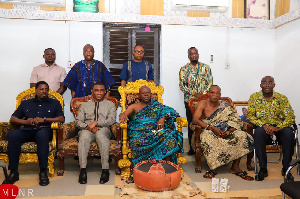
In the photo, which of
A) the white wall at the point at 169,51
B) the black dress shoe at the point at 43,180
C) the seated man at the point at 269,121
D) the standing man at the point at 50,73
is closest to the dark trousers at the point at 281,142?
the seated man at the point at 269,121

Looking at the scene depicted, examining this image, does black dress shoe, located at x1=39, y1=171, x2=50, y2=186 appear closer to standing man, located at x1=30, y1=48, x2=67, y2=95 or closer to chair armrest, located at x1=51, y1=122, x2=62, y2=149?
chair armrest, located at x1=51, y1=122, x2=62, y2=149

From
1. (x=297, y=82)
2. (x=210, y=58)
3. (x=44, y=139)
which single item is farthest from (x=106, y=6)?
(x=297, y=82)

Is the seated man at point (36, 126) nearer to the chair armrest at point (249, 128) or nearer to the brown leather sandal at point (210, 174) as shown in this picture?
the brown leather sandal at point (210, 174)

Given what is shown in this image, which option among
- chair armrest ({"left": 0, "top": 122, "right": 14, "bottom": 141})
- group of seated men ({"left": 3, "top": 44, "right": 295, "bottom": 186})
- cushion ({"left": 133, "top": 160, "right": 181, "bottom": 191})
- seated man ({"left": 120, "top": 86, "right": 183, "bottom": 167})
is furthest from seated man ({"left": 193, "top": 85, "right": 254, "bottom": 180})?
chair armrest ({"left": 0, "top": 122, "right": 14, "bottom": 141})

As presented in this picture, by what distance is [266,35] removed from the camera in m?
5.93

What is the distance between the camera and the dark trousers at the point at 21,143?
3.48 meters

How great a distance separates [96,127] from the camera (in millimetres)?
3828

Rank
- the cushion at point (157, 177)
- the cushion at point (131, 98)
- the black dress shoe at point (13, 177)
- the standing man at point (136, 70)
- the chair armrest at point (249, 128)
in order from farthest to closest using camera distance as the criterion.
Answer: the standing man at point (136, 70), the cushion at point (131, 98), the chair armrest at point (249, 128), the black dress shoe at point (13, 177), the cushion at point (157, 177)

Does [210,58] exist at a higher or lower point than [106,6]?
lower

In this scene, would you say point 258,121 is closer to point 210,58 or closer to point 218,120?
point 218,120

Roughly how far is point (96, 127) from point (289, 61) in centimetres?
393

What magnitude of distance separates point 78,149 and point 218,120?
1982mm

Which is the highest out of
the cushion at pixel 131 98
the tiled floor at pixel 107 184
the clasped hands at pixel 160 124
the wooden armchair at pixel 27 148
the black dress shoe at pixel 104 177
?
the cushion at pixel 131 98

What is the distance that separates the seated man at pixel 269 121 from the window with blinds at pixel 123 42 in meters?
2.24
